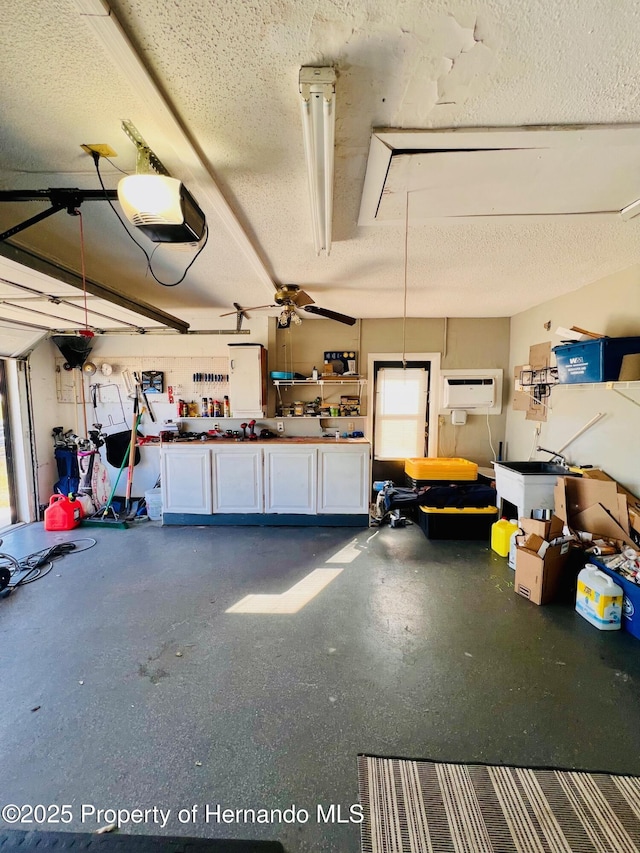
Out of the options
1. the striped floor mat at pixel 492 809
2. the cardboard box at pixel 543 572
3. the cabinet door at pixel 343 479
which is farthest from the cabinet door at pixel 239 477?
the striped floor mat at pixel 492 809

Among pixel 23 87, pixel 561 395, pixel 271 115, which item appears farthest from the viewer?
pixel 561 395

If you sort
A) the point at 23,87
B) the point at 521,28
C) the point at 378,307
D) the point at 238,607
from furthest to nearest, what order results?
the point at 378,307, the point at 238,607, the point at 23,87, the point at 521,28

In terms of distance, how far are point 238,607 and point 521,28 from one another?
3144 millimetres

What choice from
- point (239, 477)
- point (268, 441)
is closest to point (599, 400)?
point (268, 441)

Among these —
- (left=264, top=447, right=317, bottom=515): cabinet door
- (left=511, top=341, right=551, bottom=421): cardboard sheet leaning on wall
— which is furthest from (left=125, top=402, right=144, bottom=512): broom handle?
(left=511, top=341, right=551, bottom=421): cardboard sheet leaning on wall

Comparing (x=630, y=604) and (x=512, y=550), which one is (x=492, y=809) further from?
(x=512, y=550)

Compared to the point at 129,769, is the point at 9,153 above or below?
above

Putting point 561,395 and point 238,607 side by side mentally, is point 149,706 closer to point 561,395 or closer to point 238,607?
point 238,607

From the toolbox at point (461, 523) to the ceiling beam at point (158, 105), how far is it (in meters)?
3.30

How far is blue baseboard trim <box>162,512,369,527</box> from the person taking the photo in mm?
4012

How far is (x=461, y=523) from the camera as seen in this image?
365 cm

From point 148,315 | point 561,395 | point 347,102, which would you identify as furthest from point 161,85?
point 561,395

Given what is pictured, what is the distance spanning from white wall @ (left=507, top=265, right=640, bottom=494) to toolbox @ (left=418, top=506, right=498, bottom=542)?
0.96 meters

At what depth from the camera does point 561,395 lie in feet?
11.1
